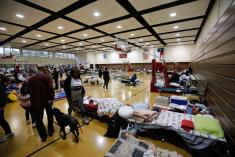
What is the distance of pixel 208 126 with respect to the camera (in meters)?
2.48

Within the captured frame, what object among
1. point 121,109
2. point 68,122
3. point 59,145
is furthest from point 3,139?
point 121,109

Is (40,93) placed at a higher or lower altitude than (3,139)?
higher

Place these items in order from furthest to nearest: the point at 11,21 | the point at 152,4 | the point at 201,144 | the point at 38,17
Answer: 1. the point at 11,21
2. the point at 38,17
3. the point at 152,4
4. the point at 201,144

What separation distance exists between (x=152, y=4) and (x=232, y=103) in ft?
16.5

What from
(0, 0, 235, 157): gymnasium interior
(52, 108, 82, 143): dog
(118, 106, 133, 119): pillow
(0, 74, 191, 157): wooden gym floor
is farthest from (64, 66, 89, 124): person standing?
(118, 106, 133, 119): pillow

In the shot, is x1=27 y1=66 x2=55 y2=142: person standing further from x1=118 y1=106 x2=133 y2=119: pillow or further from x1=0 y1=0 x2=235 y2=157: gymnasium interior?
x1=118 y1=106 x2=133 y2=119: pillow

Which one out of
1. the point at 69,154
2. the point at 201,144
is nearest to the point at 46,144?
the point at 69,154

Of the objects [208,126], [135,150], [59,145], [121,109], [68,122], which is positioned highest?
[121,109]

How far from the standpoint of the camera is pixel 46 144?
280 cm

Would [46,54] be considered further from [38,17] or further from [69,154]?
[69,154]

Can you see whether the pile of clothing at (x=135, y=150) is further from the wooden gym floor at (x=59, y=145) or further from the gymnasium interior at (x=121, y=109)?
the wooden gym floor at (x=59, y=145)

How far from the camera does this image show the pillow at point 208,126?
7.68ft

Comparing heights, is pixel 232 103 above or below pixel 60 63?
below

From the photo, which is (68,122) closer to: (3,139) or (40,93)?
(40,93)
